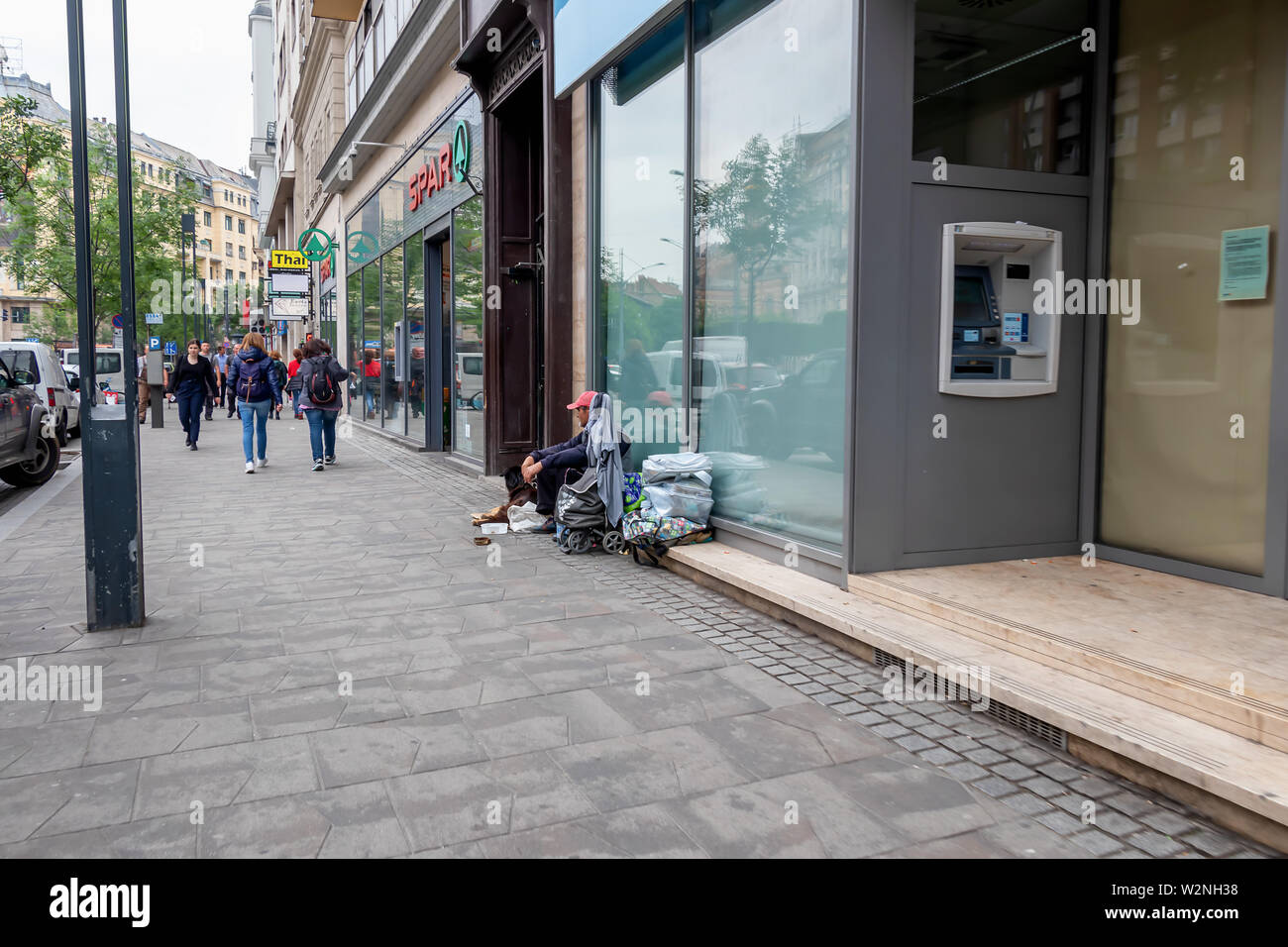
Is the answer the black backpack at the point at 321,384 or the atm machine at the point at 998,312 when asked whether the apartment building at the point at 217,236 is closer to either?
the black backpack at the point at 321,384

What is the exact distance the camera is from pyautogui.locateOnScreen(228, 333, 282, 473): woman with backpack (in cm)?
1343

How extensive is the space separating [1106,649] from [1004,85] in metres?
3.52

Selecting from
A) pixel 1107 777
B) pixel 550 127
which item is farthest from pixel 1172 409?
pixel 550 127

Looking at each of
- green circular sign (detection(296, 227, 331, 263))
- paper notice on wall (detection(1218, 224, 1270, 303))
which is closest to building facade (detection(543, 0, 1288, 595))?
paper notice on wall (detection(1218, 224, 1270, 303))

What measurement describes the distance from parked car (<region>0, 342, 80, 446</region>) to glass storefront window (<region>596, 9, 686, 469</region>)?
10052mm

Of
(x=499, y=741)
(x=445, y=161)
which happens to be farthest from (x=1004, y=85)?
(x=445, y=161)

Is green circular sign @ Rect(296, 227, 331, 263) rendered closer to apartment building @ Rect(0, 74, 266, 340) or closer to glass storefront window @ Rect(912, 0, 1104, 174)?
glass storefront window @ Rect(912, 0, 1104, 174)

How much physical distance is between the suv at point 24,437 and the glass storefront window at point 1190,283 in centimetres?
1132

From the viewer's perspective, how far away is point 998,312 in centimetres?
591

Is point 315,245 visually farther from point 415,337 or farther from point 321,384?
point 321,384

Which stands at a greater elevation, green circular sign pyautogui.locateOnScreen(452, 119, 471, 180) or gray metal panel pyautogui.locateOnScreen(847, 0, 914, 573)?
green circular sign pyautogui.locateOnScreen(452, 119, 471, 180)

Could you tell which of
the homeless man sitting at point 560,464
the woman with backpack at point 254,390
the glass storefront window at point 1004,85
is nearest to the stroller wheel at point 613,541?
the homeless man sitting at point 560,464
